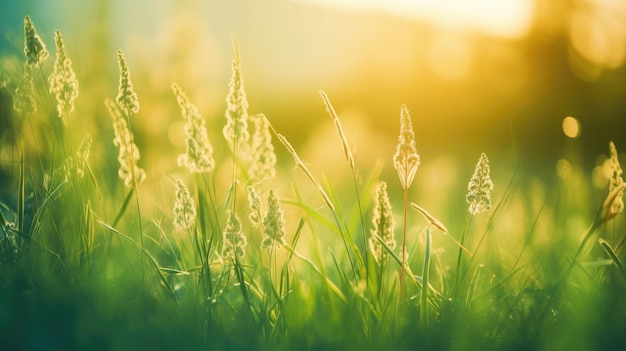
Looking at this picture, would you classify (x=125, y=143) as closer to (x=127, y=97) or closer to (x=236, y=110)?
(x=127, y=97)

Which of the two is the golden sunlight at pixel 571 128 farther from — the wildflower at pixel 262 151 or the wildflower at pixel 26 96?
the wildflower at pixel 26 96

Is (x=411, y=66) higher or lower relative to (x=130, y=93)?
lower

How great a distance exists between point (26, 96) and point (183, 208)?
66cm

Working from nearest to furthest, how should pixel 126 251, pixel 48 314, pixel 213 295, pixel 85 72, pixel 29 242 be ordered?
pixel 48 314 → pixel 213 295 → pixel 29 242 → pixel 126 251 → pixel 85 72

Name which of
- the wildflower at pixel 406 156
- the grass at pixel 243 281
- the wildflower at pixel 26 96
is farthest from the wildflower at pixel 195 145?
the wildflower at pixel 26 96

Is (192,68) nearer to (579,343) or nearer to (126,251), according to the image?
(126,251)

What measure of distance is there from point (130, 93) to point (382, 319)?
769 mm

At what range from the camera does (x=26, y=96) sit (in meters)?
1.76

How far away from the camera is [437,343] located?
1283 millimetres

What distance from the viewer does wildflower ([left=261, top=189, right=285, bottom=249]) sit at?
1.36 m

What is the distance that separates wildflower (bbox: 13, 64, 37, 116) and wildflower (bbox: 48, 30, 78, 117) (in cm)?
21

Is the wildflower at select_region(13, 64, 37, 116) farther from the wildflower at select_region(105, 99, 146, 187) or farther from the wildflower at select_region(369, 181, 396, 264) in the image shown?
the wildflower at select_region(369, 181, 396, 264)

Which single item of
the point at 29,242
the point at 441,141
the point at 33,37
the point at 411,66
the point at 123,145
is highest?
the point at 33,37

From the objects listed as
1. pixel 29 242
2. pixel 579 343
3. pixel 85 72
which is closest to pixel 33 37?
pixel 29 242
